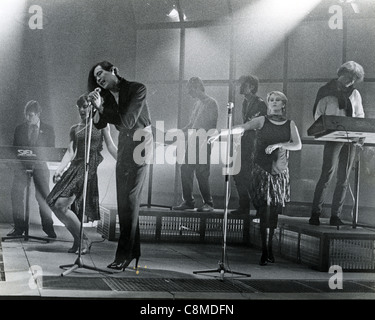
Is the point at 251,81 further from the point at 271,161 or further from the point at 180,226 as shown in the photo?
the point at 180,226

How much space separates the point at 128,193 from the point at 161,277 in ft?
2.11

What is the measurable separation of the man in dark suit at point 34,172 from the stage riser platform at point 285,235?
0.43m

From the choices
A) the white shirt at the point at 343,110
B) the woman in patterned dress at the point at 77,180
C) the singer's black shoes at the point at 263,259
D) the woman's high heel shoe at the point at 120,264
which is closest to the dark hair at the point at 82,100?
the woman in patterned dress at the point at 77,180

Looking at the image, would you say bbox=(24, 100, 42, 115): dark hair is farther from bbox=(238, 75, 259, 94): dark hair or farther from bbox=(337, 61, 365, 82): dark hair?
bbox=(337, 61, 365, 82): dark hair

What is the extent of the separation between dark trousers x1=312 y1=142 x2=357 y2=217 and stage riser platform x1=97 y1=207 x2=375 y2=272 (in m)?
0.21

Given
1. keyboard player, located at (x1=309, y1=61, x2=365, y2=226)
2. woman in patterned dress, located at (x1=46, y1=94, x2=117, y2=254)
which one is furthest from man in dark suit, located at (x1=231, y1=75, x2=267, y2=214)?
woman in patterned dress, located at (x1=46, y1=94, x2=117, y2=254)

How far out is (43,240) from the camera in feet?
13.5

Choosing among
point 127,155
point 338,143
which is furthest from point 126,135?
point 338,143

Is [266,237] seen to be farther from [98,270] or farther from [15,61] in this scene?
[15,61]

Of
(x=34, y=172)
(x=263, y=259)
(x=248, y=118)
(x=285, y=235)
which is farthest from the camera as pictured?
(x=285, y=235)

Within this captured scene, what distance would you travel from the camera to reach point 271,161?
4453 millimetres

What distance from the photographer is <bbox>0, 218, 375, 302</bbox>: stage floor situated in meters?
3.39

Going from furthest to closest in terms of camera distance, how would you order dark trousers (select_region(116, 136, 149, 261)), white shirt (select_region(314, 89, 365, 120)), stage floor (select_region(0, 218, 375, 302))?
white shirt (select_region(314, 89, 365, 120))
dark trousers (select_region(116, 136, 149, 261))
stage floor (select_region(0, 218, 375, 302))

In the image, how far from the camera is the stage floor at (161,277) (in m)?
3.39
